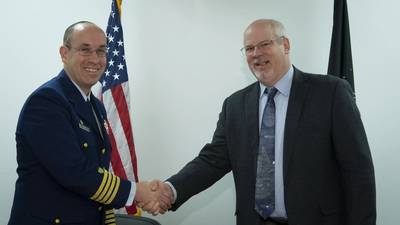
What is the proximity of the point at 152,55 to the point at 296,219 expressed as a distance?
218cm

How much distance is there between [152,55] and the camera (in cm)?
366

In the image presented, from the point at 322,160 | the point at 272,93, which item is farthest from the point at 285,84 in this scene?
the point at 322,160

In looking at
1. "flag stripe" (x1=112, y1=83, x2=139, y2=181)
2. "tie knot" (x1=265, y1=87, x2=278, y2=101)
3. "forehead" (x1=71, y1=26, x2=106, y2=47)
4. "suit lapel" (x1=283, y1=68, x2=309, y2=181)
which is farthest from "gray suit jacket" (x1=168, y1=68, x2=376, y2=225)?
"flag stripe" (x1=112, y1=83, x2=139, y2=181)

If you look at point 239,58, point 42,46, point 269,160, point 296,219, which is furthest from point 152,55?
point 296,219

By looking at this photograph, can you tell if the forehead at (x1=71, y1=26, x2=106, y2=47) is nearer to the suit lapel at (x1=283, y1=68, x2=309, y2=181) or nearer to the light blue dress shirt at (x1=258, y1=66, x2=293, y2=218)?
the light blue dress shirt at (x1=258, y1=66, x2=293, y2=218)

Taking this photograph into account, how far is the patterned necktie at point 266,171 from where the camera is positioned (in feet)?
7.14

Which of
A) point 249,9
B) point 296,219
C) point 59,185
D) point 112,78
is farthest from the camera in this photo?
point 249,9

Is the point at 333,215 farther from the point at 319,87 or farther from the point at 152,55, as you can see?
the point at 152,55

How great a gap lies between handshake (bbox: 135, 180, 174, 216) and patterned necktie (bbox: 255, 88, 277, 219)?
0.69 m

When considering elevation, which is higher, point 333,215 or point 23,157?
point 23,157

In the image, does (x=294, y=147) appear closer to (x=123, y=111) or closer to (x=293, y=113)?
(x=293, y=113)

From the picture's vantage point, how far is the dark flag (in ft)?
10.1

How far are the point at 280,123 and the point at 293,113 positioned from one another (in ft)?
0.36

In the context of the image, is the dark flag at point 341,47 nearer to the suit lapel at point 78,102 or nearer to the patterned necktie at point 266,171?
the patterned necktie at point 266,171
